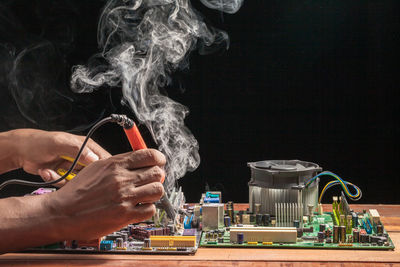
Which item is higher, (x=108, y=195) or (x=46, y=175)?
(x=46, y=175)

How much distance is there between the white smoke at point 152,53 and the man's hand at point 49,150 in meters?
0.47

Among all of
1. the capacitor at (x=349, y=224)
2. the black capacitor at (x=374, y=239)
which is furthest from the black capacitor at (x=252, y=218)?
the black capacitor at (x=374, y=239)

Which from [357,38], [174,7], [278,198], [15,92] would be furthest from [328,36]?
[15,92]

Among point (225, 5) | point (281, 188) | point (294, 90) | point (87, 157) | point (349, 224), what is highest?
point (225, 5)

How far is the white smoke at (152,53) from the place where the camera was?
272 centimetres

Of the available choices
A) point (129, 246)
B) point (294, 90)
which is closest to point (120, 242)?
point (129, 246)

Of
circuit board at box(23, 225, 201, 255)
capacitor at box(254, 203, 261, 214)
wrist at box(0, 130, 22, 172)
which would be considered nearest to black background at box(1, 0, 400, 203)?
wrist at box(0, 130, 22, 172)

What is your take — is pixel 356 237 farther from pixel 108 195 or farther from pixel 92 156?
pixel 92 156

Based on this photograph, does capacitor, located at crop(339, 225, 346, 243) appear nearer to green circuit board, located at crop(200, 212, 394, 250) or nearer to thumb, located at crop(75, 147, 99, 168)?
green circuit board, located at crop(200, 212, 394, 250)

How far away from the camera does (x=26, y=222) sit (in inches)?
68.8

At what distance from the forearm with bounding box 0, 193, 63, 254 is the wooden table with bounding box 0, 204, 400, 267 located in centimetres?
10

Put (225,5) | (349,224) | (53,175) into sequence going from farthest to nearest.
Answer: (225,5) < (53,175) < (349,224)

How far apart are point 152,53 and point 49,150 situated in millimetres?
710

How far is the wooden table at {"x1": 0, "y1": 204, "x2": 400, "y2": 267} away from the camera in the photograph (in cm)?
178
